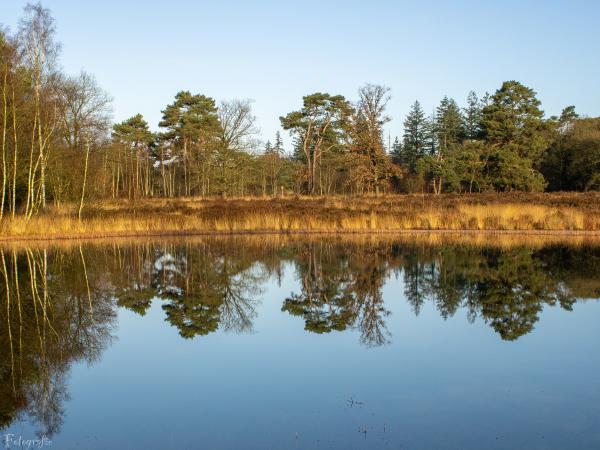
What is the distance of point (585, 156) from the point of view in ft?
137

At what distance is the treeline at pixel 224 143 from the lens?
23.4 metres

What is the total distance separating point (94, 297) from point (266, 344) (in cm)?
464

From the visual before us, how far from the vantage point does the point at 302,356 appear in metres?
7.74

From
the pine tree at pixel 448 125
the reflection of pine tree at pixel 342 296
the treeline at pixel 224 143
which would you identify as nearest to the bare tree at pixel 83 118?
the treeline at pixel 224 143

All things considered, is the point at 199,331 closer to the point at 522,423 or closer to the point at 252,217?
the point at 522,423

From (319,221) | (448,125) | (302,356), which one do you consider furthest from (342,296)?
(448,125)

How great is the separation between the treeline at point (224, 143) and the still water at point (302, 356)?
11008 mm

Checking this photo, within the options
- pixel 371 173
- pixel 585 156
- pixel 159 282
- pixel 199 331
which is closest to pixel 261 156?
pixel 371 173

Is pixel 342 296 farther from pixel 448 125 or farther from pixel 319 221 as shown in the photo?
pixel 448 125
